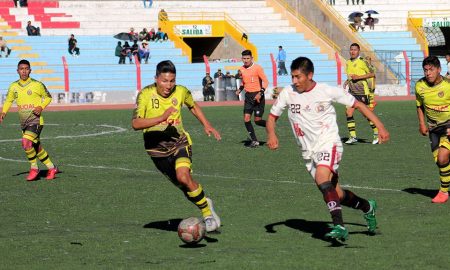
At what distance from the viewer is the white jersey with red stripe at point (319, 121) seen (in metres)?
11.2

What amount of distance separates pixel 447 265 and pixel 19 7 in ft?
160

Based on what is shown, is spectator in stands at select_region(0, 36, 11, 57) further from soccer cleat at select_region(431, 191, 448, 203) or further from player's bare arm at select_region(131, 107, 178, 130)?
player's bare arm at select_region(131, 107, 178, 130)

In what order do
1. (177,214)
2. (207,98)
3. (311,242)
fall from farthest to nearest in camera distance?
(207,98), (177,214), (311,242)

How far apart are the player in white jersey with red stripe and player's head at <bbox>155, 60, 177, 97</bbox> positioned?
→ 1312mm

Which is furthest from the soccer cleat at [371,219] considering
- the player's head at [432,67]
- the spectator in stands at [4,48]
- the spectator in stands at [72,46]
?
the spectator in stands at [72,46]

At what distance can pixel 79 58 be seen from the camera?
52031 mm

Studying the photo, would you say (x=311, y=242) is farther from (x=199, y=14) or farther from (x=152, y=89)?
(x=199, y=14)

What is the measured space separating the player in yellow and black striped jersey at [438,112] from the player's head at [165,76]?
414cm

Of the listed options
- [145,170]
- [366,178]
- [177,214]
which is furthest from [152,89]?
[145,170]

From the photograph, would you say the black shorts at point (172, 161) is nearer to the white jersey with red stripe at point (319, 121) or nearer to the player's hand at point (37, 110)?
the white jersey with red stripe at point (319, 121)

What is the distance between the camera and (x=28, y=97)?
1800cm

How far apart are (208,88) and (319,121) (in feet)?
120

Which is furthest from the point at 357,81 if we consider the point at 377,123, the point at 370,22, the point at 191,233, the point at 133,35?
the point at 370,22

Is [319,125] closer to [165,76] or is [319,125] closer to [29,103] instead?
[165,76]
